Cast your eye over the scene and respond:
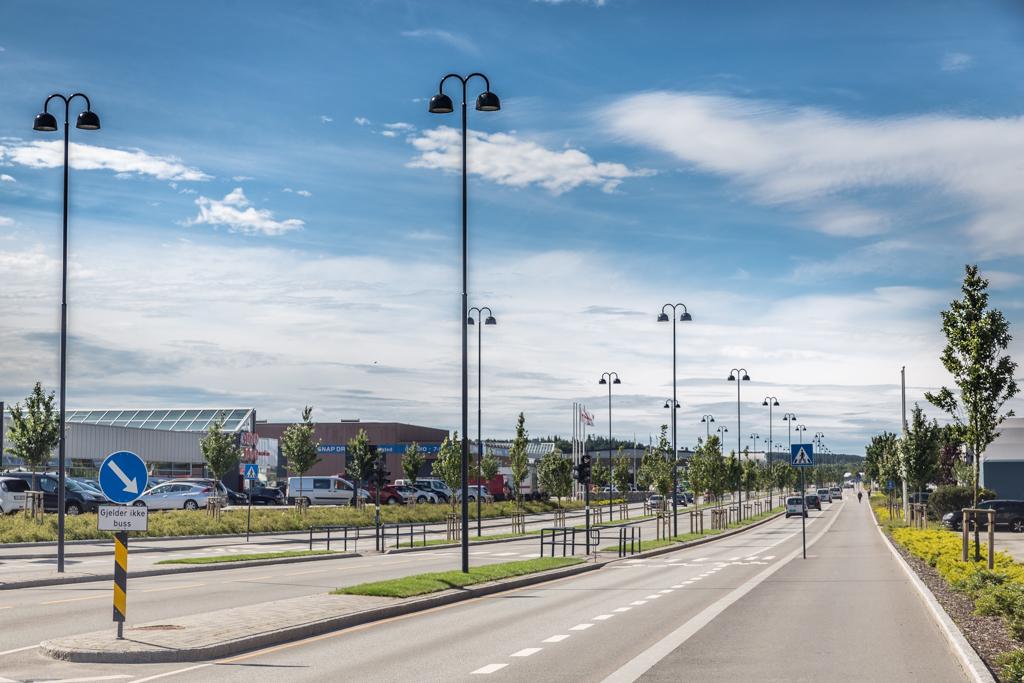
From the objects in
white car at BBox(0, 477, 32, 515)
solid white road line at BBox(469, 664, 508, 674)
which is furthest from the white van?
solid white road line at BBox(469, 664, 508, 674)

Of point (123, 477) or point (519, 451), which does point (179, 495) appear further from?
point (123, 477)

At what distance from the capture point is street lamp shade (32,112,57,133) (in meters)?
24.5

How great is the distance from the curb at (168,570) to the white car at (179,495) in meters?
24.9

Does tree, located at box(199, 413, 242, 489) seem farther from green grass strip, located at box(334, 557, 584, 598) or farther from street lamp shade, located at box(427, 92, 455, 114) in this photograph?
street lamp shade, located at box(427, 92, 455, 114)

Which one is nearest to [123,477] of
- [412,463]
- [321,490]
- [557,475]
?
[321,490]

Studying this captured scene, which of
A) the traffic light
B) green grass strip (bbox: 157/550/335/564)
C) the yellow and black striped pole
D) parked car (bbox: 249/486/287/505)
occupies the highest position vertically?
the traffic light

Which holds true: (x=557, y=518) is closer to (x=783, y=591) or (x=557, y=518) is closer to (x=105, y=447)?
(x=105, y=447)

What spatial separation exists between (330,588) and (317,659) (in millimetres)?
10238

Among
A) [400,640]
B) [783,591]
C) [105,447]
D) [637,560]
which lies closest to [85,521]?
[637,560]

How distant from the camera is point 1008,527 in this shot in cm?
5478

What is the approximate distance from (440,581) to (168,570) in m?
8.69

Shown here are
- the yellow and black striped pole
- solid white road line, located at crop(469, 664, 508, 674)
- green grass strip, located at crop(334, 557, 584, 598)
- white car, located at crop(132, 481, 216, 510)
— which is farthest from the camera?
white car, located at crop(132, 481, 216, 510)

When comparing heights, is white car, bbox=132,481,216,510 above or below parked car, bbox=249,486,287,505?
above

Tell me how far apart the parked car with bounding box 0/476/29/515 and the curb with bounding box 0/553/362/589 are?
17.0 m
